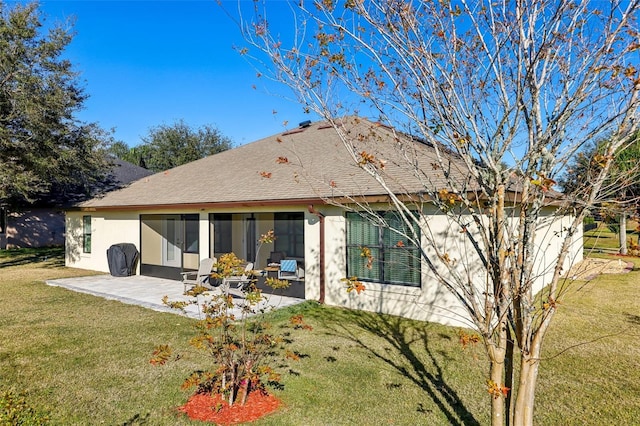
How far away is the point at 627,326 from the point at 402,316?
13.4 ft

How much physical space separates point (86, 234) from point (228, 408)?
14934mm

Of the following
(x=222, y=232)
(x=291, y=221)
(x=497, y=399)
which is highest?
(x=291, y=221)

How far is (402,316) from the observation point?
27.2 ft

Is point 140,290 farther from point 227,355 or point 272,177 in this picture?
point 227,355

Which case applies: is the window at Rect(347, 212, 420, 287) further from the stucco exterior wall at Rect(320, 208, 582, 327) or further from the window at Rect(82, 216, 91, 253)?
the window at Rect(82, 216, 91, 253)

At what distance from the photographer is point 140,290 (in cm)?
1125

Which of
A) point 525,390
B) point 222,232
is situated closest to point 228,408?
point 525,390

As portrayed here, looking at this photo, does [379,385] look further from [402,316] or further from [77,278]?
[77,278]

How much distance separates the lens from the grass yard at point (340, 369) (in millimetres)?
4207

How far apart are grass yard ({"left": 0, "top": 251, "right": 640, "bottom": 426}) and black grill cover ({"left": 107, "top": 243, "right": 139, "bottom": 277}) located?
4948mm

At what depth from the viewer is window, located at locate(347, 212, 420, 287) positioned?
8344mm

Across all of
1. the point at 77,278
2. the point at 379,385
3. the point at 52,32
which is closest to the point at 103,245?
the point at 77,278

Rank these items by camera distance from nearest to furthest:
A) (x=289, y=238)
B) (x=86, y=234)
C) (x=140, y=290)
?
1. (x=140, y=290)
2. (x=289, y=238)
3. (x=86, y=234)

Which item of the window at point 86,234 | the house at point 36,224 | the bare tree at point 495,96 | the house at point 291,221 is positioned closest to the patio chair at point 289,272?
the house at point 291,221
